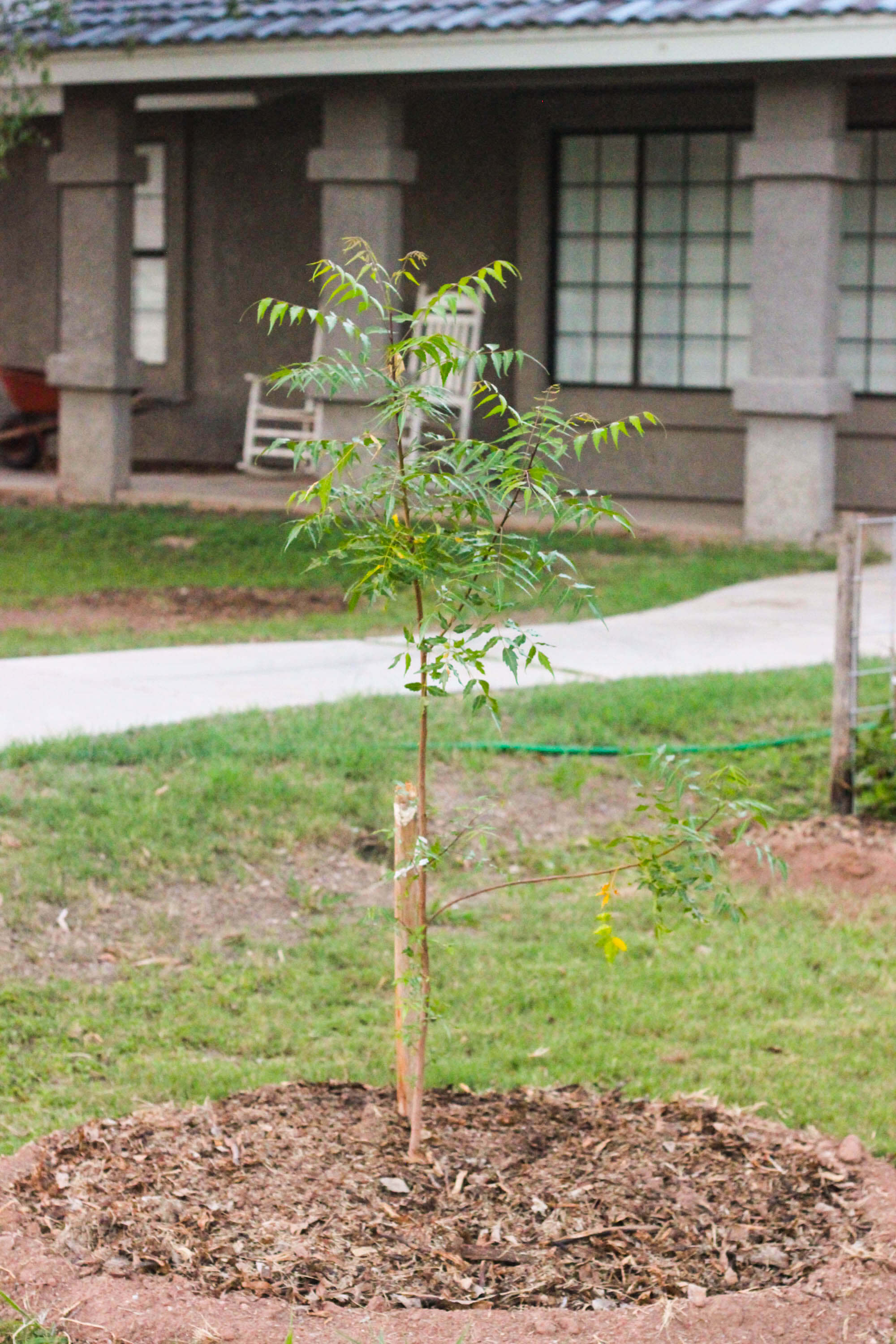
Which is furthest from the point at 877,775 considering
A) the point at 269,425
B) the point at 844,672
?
the point at 269,425

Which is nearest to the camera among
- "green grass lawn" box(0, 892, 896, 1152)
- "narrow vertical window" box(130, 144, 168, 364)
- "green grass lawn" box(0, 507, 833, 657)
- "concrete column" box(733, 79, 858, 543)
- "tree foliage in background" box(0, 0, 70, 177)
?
"green grass lawn" box(0, 892, 896, 1152)

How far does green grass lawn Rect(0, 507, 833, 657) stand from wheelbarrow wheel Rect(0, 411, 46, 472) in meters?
3.39

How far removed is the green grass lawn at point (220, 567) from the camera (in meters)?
9.16

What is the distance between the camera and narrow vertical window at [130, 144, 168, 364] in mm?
16469

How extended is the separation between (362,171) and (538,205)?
7.39ft

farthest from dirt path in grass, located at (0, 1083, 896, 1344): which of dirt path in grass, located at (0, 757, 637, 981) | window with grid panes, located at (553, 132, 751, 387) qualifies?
window with grid panes, located at (553, 132, 751, 387)

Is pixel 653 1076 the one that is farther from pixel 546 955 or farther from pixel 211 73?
pixel 211 73

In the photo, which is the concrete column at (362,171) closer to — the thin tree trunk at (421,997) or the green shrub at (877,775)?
the green shrub at (877,775)

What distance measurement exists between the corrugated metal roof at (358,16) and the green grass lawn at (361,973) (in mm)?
5688

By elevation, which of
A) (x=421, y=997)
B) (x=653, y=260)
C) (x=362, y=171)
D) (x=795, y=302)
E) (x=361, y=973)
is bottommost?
(x=361, y=973)

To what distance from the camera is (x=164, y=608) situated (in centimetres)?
995

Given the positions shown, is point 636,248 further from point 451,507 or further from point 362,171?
point 451,507

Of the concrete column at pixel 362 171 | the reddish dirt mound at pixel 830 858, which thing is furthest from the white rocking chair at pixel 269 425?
the reddish dirt mound at pixel 830 858

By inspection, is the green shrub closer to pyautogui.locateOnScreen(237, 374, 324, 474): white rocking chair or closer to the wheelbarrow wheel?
pyautogui.locateOnScreen(237, 374, 324, 474): white rocking chair
